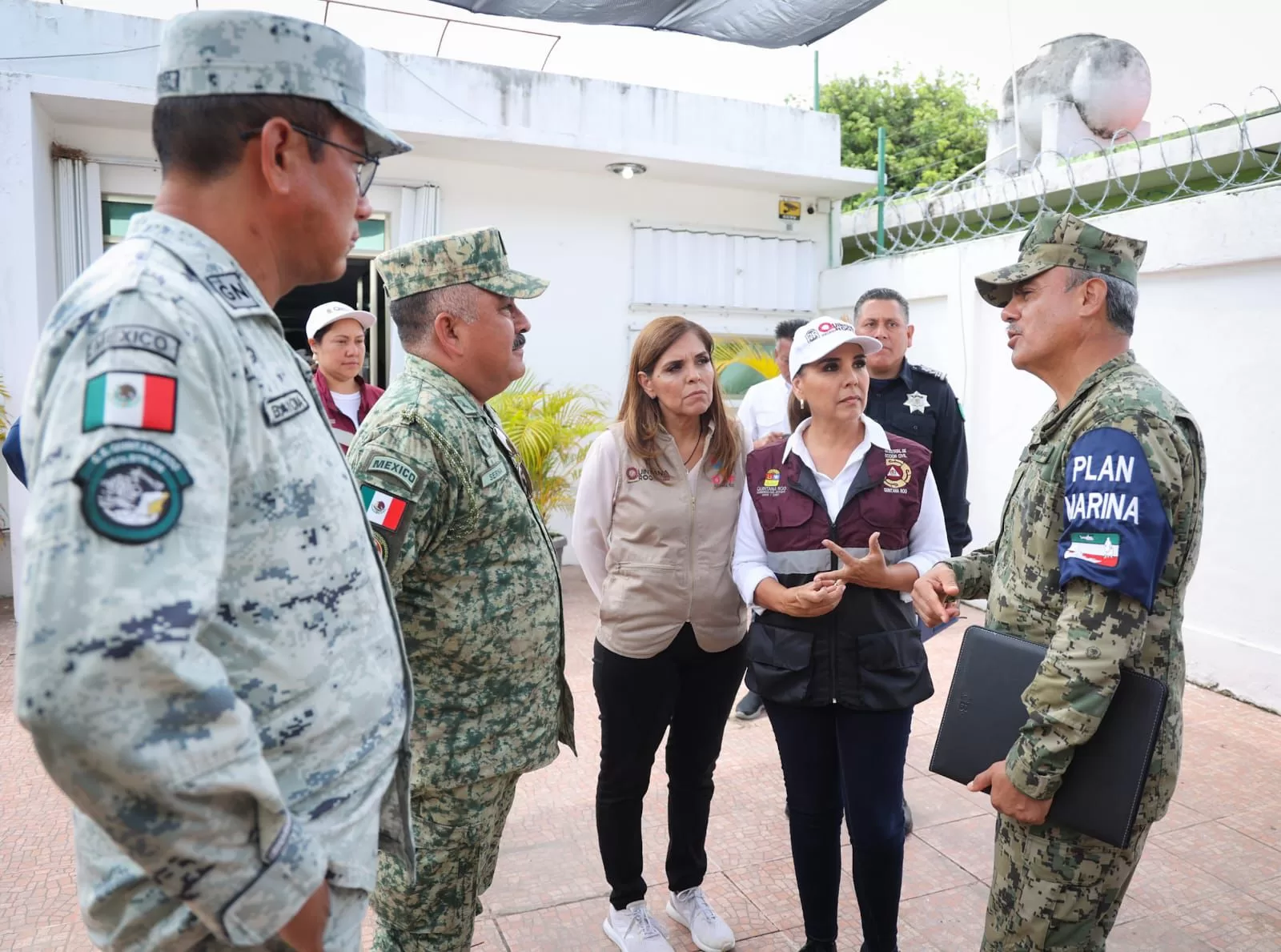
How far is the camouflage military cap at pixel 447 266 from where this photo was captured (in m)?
2.03

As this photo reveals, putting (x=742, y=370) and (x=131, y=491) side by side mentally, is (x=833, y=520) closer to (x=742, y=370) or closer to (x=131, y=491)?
(x=131, y=491)

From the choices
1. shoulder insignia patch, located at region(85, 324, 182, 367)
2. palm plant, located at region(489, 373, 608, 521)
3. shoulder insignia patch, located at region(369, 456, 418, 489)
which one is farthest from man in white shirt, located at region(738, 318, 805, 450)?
shoulder insignia patch, located at region(85, 324, 182, 367)

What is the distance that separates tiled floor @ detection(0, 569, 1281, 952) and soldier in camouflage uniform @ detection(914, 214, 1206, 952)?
90 centimetres

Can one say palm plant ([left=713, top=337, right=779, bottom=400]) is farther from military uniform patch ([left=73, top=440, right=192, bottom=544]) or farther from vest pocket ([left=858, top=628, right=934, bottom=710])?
military uniform patch ([left=73, top=440, right=192, bottom=544])

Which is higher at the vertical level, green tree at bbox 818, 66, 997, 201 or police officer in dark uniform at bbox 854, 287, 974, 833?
green tree at bbox 818, 66, 997, 201

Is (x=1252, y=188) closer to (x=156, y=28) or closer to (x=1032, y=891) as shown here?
(x=1032, y=891)

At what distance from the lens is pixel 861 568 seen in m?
2.25

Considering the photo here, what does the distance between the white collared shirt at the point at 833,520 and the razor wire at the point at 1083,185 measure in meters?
2.72

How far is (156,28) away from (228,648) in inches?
269

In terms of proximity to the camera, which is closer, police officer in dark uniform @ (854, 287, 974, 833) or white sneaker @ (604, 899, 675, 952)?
white sneaker @ (604, 899, 675, 952)

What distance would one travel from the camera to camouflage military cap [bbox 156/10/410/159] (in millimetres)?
1077

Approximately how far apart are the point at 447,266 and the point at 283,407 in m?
1.04

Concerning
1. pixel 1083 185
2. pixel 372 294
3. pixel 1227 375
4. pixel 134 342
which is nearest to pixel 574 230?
pixel 372 294

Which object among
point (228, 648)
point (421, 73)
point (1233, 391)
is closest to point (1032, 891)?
point (228, 648)
